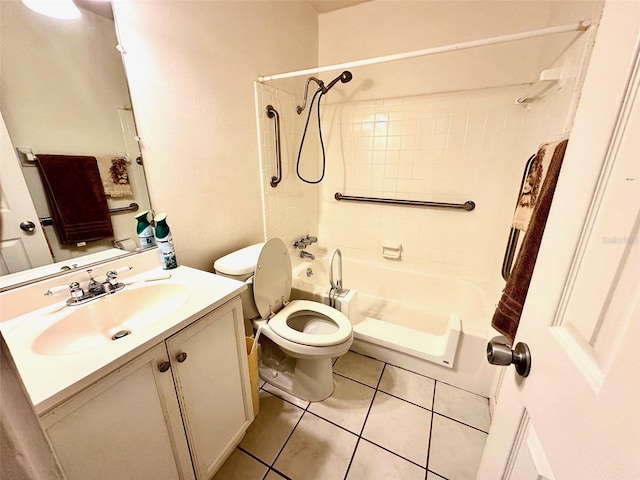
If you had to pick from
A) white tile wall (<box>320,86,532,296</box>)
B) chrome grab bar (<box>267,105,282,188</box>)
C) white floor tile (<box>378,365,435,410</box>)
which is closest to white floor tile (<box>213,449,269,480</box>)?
white floor tile (<box>378,365,435,410</box>)

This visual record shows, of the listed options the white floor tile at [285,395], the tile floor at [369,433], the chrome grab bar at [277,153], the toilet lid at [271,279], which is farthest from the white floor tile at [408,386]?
the chrome grab bar at [277,153]

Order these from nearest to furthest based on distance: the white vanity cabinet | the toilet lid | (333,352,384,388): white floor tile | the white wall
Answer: the white vanity cabinet
the white wall
the toilet lid
(333,352,384,388): white floor tile

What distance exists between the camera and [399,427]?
4.25 ft

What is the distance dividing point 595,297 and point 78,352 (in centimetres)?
106

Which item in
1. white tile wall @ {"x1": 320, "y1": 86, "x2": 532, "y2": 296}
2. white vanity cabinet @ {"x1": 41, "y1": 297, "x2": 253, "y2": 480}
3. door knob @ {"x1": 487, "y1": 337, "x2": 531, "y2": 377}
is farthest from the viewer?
white tile wall @ {"x1": 320, "y1": 86, "x2": 532, "y2": 296}

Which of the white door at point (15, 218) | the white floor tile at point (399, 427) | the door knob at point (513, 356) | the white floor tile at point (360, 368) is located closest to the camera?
the door knob at point (513, 356)

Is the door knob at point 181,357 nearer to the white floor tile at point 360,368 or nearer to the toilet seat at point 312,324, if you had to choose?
the toilet seat at point 312,324

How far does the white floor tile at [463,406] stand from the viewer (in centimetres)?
133

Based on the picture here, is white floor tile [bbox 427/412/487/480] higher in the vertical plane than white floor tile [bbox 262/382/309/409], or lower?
lower

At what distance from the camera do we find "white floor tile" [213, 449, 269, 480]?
1.09 m

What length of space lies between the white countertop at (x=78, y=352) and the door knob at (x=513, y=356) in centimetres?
82

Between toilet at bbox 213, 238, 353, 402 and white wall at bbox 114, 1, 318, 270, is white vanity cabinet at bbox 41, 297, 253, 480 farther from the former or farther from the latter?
white wall at bbox 114, 1, 318, 270

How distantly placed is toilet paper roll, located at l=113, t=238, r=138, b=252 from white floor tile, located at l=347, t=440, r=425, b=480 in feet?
4.49

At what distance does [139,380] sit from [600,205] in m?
1.06
